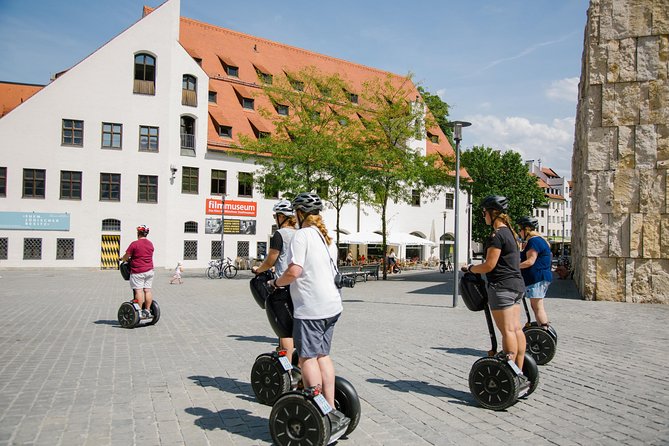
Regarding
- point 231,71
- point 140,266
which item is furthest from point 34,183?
point 140,266

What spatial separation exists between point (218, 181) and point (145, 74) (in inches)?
316

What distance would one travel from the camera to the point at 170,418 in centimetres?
513

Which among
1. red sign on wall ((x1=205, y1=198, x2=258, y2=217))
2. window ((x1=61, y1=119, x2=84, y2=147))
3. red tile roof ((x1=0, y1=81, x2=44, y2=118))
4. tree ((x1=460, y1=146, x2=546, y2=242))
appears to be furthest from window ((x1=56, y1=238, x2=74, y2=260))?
tree ((x1=460, y1=146, x2=546, y2=242))

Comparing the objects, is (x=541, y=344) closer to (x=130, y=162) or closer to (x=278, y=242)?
(x=278, y=242)

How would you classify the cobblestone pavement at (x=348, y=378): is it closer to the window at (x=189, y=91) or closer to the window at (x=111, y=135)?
the window at (x=111, y=135)

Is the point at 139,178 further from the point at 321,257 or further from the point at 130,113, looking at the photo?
the point at 321,257

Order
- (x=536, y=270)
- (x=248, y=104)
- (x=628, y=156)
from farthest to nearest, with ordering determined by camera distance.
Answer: (x=248, y=104) → (x=628, y=156) → (x=536, y=270)

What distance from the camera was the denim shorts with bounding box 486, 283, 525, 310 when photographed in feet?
18.1

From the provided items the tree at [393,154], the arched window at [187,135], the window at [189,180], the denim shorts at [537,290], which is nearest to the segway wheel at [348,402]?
the denim shorts at [537,290]

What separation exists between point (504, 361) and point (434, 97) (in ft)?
166

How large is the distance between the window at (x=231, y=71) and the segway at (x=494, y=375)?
41.0 meters

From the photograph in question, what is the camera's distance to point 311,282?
4.29 m

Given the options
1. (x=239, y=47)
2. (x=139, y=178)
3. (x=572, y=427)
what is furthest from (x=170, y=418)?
(x=239, y=47)

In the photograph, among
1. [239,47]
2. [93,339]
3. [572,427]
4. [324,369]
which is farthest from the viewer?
[239,47]
